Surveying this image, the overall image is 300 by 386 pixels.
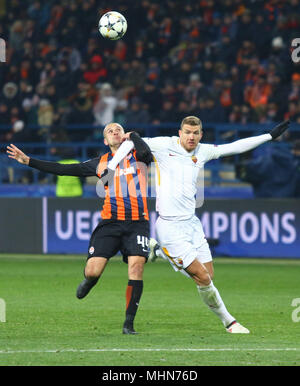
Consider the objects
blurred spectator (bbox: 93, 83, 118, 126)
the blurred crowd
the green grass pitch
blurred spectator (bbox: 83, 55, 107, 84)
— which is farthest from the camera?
blurred spectator (bbox: 83, 55, 107, 84)

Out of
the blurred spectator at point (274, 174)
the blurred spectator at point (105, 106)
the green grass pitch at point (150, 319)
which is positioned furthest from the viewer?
the blurred spectator at point (105, 106)

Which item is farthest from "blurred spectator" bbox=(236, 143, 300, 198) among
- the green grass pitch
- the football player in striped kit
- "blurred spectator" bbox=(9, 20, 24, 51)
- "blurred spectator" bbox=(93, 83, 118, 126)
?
the football player in striped kit

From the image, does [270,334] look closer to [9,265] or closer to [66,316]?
[66,316]

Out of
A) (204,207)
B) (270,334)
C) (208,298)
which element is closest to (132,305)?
(208,298)

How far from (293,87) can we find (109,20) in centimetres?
857

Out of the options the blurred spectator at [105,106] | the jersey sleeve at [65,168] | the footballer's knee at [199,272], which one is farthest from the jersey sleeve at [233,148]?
the blurred spectator at [105,106]

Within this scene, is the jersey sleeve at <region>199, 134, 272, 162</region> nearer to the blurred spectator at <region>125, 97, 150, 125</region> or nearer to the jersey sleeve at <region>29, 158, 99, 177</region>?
the jersey sleeve at <region>29, 158, 99, 177</region>

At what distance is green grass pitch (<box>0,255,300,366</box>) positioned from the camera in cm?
752

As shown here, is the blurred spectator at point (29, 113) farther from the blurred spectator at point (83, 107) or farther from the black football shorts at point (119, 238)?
the black football shorts at point (119, 238)

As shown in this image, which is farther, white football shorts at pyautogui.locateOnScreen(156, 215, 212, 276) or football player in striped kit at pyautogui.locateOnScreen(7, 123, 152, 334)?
football player in striped kit at pyautogui.locateOnScreen(7, 123, 152, 334)

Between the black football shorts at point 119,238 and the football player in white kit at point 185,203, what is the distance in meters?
0.23

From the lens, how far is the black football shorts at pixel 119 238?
9320 mm

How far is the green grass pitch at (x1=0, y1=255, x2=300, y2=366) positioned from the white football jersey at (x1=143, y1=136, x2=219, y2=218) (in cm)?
119

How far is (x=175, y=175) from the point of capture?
9180mm
